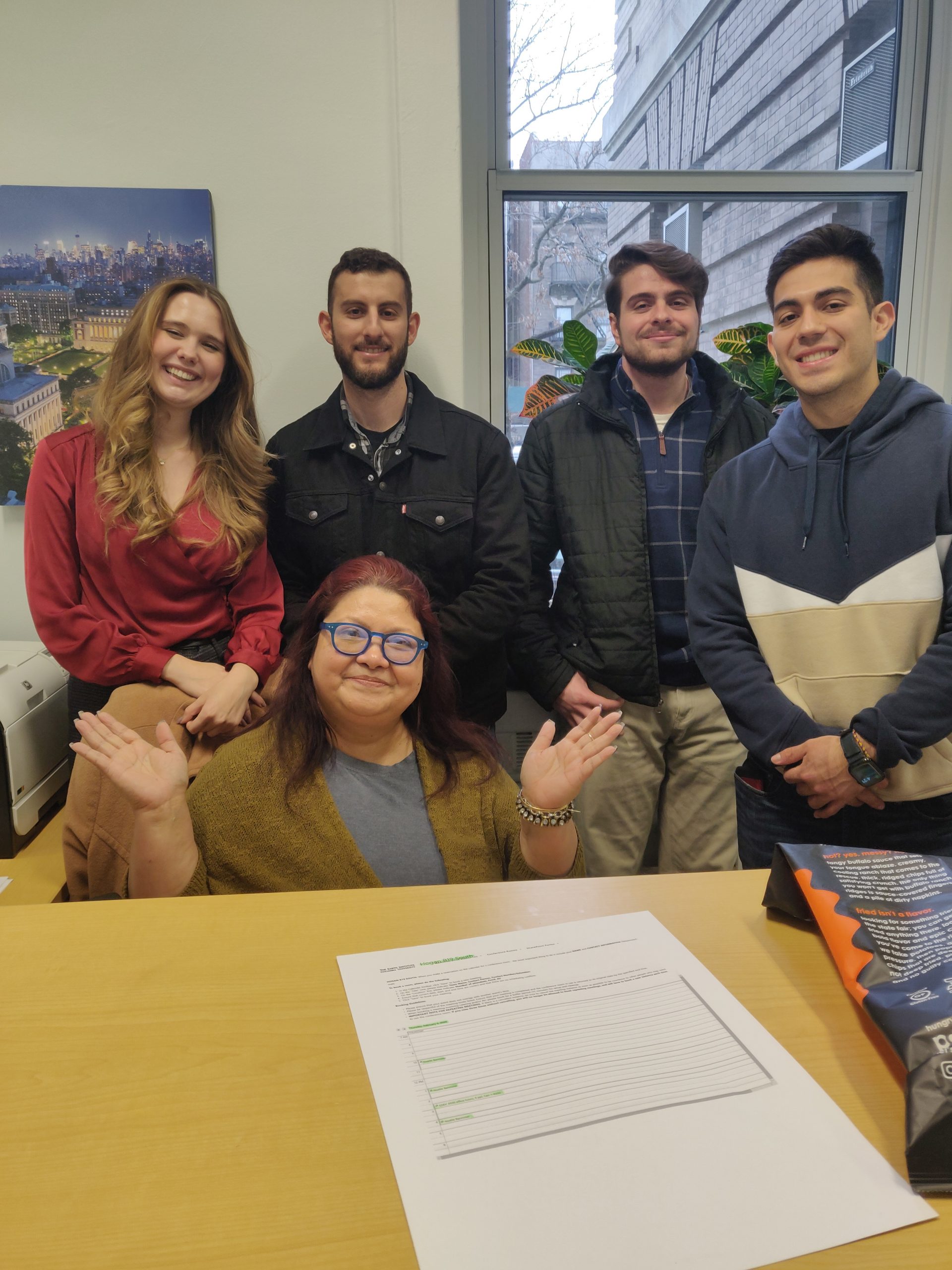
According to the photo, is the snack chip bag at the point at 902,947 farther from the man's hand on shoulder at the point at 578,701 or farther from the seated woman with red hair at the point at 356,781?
the man's hand on shoulder at the point at 578,701

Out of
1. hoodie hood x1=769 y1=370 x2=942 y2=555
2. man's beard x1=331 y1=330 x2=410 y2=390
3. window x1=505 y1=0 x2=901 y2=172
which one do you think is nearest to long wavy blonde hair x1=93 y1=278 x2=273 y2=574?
man's beard x1=331 y1=330 x2=410 y2=390

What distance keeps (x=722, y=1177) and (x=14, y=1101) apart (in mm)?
577

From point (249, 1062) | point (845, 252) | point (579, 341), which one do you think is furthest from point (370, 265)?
point (249, 1062)

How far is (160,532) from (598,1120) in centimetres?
153

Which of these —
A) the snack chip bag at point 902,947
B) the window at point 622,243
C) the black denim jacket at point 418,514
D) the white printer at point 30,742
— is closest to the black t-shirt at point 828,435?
the black denim jacket at point 418,514

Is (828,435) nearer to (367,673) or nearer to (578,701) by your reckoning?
(578,701)

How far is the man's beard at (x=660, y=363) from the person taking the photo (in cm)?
230

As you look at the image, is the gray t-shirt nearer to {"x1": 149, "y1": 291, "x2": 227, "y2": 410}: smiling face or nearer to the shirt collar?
{"x1": 149, "y1": 291, "x2": 227, "y2": 410}: smiling face

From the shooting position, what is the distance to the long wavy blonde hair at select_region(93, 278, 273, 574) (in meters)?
1.89

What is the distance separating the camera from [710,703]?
2357 mm

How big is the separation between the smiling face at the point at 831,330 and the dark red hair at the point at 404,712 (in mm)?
938

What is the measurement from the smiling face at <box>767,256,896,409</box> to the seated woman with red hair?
950 mm

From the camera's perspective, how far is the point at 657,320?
7.50 feet

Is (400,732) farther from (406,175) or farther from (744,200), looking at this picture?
(744,200)
